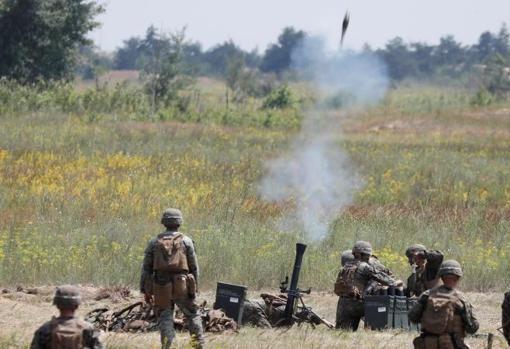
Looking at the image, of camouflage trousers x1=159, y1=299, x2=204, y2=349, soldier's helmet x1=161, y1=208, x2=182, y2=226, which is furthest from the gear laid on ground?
soldier's helmet x1=161, y1=208, x2=182, y2=226

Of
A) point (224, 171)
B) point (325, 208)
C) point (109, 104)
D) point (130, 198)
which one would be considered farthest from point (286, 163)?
point (109, 104)

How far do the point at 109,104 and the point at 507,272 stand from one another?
1183 inches

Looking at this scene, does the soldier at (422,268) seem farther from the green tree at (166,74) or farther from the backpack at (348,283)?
the green tree at (166,74)

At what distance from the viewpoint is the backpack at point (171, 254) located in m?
12.9

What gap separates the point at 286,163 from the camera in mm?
Answer: 33625

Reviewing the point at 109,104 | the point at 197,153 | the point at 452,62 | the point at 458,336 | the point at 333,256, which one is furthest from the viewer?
the point at 452,62

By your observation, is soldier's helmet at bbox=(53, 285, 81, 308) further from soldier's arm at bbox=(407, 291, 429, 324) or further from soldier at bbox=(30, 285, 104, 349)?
soldier's arm at bbox=(407, 291, 429, 324)

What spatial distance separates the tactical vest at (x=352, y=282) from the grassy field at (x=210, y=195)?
454 cm

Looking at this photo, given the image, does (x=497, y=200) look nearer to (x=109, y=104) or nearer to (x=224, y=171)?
(x=224, y=171)

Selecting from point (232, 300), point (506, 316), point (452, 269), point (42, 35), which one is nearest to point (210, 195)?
point (232, 300)

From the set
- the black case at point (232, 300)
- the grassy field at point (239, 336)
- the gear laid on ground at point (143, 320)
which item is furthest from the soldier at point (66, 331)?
the black case at point (232, 300)

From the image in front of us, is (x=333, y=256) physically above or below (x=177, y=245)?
below

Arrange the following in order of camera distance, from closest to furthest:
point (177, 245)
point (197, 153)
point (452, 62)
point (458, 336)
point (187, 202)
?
point (458, 336), point (177, 245), point (187, 202), point (197, 153), point (452, 62)

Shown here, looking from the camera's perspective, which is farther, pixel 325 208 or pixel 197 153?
pixel 197 153
